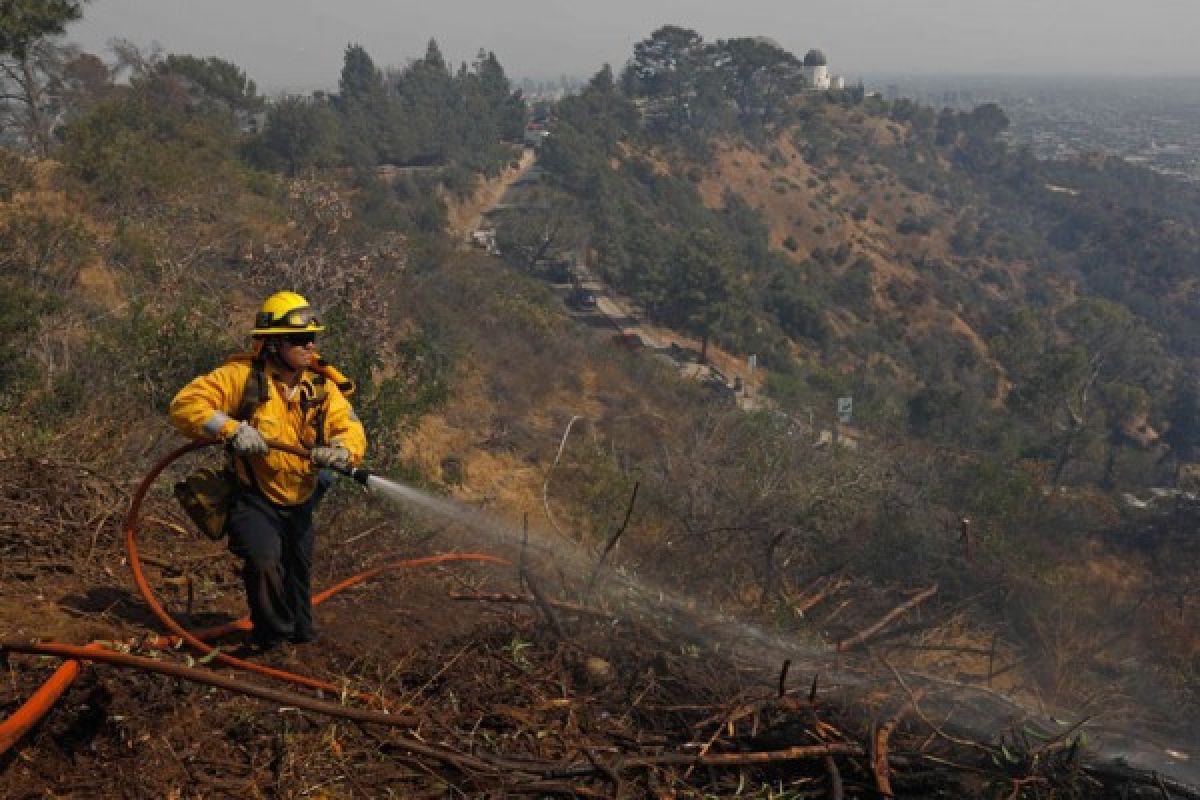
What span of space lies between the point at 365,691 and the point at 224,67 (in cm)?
5019

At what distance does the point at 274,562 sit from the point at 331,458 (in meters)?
0.65

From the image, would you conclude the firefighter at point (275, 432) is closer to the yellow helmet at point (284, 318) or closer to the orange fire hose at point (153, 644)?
the yellow helmet at point (284, 318)

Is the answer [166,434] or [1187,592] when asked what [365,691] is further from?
[1187,592]

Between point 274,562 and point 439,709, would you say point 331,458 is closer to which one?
point 274,562

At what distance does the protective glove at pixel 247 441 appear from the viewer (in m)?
3.44

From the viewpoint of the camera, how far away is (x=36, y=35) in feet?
76.7

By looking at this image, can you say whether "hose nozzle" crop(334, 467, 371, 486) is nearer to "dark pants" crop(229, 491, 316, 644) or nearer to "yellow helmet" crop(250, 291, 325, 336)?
"dark pants" crop(229, 491, 316, 644)

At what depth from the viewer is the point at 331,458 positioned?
3.65m

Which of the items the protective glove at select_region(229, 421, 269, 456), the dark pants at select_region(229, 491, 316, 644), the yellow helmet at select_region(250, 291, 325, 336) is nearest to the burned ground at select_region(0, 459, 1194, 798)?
the dark pants at select_region(229, 491, 316, 644)

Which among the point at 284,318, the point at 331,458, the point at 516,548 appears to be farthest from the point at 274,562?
the point at 516,548

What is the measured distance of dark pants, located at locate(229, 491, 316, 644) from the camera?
379 centimetres

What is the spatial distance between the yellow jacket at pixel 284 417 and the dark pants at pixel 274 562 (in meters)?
0.11

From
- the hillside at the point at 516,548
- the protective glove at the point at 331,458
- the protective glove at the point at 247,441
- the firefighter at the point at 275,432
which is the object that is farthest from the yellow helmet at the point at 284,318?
the hillside at the point at 516,548

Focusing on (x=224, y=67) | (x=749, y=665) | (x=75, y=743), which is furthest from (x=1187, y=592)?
(x=224, y=67)
